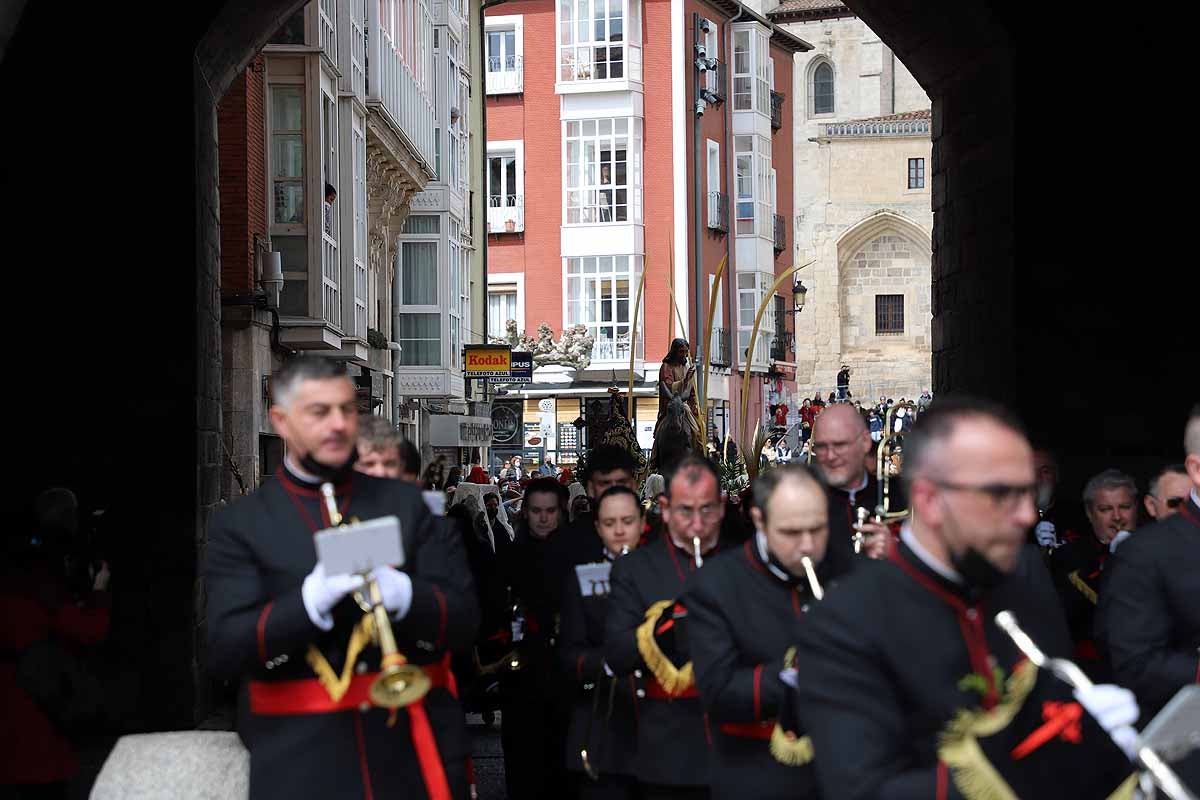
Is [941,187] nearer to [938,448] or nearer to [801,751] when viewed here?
[801,751]

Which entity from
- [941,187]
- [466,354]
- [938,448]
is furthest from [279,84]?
[938,448]

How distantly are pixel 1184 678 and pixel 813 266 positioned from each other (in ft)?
221

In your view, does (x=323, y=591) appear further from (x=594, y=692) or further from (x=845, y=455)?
(x=845, y=455)

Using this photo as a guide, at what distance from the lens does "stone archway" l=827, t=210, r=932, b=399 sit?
72.0 m

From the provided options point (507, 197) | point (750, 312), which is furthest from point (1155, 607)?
point (750, 312)

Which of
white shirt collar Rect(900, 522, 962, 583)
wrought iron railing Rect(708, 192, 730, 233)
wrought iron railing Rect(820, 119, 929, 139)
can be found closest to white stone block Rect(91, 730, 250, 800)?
white shirt collar Rect(900, 522, 962, 583)

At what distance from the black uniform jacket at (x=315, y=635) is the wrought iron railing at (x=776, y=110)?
48971mm

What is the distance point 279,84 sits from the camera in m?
22.4

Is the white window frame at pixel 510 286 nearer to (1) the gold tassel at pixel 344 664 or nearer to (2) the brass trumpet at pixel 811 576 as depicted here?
(2) the brass trumpet at pixel 811 576

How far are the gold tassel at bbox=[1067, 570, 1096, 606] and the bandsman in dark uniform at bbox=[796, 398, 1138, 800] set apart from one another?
4.73 m

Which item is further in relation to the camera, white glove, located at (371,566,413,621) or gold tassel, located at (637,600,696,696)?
gold tassel, located at (637,600,696,696)

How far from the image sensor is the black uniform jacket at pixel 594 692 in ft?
23.7

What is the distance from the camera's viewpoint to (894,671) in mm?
3746

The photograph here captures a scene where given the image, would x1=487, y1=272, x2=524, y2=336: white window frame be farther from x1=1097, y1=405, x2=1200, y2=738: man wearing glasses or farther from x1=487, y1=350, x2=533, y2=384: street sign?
x1=1097, y1=405, x2=1200, y2=738: man wearing glasses
